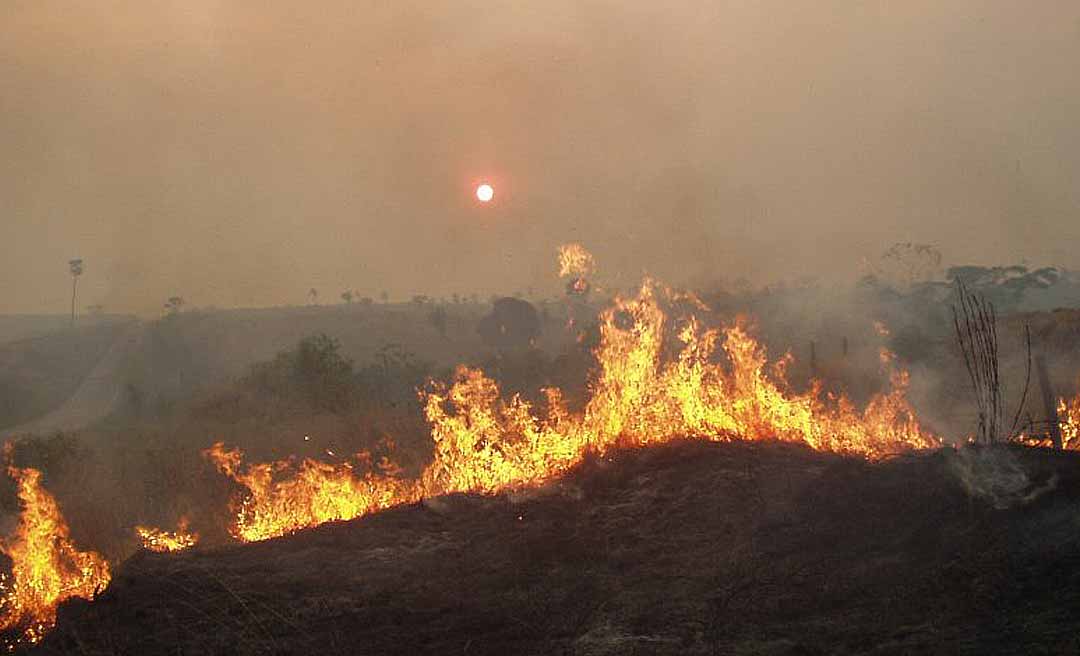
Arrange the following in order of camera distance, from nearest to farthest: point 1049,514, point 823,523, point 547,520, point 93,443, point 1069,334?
point 1049,514 → point 823,523 → point 547,520 → point 1069,334 → point 93,443

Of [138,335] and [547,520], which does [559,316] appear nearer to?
[138,335]

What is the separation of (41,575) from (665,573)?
8762 mm

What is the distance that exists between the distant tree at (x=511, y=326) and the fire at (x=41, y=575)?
41.7 m

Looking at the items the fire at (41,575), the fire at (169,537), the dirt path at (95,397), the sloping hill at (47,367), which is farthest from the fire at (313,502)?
the sloping hill at (47,367)

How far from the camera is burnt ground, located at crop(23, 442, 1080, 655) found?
7.54 meters

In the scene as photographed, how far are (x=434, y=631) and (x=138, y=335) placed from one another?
237 feet

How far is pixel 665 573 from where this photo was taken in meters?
9.72

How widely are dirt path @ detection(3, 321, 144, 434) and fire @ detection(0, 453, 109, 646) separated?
991 inches

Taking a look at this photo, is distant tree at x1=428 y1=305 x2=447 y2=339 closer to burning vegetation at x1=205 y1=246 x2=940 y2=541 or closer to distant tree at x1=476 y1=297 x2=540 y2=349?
distant tree at x1=476 y1=297 x2=540 y2=349

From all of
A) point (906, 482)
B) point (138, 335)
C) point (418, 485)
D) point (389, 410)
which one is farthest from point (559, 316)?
point (906, 482)

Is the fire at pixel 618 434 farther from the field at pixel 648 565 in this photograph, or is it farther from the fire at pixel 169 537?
the fire at pixel 169 537

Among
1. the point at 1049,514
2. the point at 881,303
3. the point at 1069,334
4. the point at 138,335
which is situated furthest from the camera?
the point at 138,335

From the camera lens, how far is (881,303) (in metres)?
43.6

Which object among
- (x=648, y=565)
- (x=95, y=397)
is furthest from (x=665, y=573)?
(x=95, y=397)
